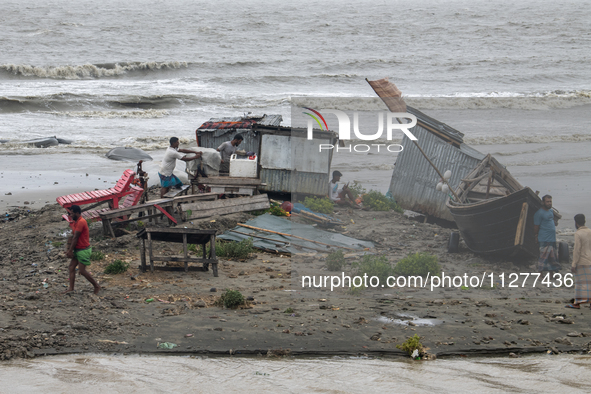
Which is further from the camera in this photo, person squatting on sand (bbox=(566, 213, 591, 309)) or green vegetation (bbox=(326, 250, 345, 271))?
green vegetation (bbox=(326, 250, 345, 271))

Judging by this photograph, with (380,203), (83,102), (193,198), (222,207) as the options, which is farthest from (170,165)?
(83,102)

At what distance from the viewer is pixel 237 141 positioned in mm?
13320

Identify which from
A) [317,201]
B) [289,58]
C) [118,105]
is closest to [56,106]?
[118,105]

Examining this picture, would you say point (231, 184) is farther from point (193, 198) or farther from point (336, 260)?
point (336, 260)

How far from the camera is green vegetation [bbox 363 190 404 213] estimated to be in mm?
8789

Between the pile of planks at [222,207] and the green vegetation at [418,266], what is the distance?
481cm

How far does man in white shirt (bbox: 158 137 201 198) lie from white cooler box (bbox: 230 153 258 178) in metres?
1.02

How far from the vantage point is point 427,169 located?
338 inches

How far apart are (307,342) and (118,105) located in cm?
3001

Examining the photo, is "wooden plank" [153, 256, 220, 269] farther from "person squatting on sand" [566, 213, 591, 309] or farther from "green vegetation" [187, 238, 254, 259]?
"person squatting on sand" [566, 213, 591, 309]

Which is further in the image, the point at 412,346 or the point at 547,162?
the point at 547,162

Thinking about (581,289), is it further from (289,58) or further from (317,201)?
(289,58)

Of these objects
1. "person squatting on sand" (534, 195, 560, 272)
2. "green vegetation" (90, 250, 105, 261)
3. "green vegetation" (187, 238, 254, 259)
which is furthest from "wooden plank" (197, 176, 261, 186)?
"person squatting on sand" (534, 195, 560, 272)

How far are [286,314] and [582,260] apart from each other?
4.21 metres
